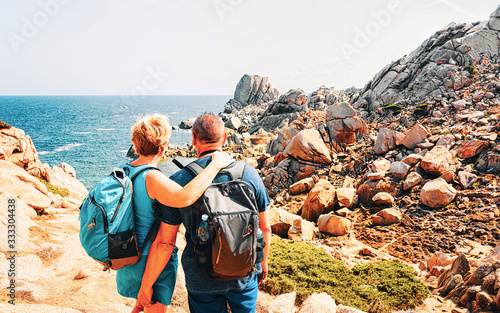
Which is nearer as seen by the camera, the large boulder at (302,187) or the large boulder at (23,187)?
the large boulder at (23,187)

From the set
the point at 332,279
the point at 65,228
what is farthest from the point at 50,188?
the point at 332,279

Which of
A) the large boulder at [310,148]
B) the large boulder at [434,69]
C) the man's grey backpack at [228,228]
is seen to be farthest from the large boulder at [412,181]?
the man's grey backpack at [228,228]

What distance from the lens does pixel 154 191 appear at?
251 cm

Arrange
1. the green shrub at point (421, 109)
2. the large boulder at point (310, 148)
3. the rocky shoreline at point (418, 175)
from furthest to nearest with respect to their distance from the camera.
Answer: the green shrub at point (421, 109)
the large boulder at point (310, 148)
the rocky shoreline at point (418, 175)

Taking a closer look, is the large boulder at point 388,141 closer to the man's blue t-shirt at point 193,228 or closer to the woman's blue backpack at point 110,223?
the man's blue t-shirt at point 193,228

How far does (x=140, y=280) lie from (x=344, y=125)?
61.1 ft

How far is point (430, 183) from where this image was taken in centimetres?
1240

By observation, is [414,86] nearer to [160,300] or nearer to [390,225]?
[390,225]

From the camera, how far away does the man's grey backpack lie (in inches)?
90.1

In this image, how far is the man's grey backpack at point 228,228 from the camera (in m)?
2.29

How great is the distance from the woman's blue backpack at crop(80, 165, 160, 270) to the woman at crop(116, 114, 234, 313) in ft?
0.35

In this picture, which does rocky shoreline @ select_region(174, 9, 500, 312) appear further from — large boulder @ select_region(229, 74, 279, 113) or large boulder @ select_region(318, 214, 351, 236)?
large boulder @ select_region(229, 74, 279, 113)

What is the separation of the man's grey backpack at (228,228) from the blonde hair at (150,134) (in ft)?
1.52

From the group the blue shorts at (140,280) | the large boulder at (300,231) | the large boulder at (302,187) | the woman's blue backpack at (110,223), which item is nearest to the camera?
the woman's blue backpack at (110,223)
